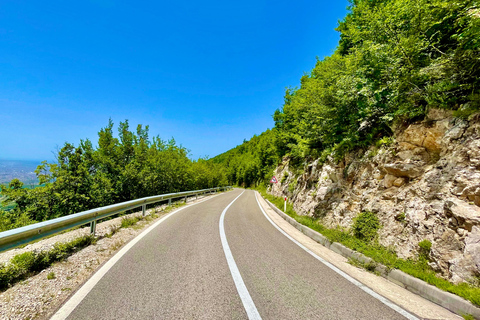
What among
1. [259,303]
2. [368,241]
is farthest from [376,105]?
[259,303]

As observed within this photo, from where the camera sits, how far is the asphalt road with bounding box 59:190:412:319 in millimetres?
2545

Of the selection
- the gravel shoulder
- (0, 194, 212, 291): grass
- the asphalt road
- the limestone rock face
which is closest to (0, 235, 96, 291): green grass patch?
(0, 194, 212, 291): grass

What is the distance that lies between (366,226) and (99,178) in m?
17.2

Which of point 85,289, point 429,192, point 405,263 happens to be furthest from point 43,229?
point 429,192

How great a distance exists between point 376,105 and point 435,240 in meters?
4.56

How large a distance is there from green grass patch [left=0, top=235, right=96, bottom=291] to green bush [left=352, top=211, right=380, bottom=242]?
6.62 m

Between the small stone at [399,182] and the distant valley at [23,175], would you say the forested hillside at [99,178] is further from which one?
the small stone at [399,182]

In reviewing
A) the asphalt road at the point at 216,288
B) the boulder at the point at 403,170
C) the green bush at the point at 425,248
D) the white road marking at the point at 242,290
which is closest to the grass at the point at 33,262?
the asphalt road at the point at 216,288

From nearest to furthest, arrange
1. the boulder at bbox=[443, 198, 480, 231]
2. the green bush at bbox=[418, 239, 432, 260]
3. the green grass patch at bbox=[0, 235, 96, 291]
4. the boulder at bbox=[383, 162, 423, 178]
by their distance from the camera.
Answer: the green grass patch at bbox=[0, 235, 96, 291] → the boulder at bbox=[443, 198, 480, 231] → the green bush at bbox=[418, 239, 432, 260] → the boulder at bbox=[383, 162, 423, 178]

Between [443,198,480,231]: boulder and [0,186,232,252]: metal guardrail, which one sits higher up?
[0,186,232,252]: metal guardrail

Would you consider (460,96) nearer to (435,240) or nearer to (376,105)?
(376,105)

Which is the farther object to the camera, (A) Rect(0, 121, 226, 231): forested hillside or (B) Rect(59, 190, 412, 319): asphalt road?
(A) Rect(0, 121, 226, 231): forested hillside

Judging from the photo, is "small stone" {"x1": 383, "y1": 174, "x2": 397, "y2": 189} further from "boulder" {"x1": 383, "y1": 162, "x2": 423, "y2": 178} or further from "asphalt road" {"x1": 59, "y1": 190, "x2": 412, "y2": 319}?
"asphalt road" {"x1": 59, "y1": 190, "x2": 412, "y2": 319}

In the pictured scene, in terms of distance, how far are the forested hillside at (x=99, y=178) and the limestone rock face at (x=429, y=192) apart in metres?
15.3
